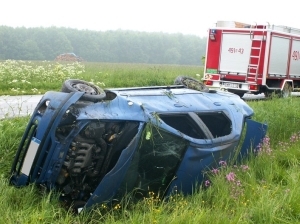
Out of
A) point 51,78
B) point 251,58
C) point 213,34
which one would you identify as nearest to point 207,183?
point 251,58

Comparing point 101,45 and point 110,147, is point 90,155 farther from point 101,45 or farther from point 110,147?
point 101,45

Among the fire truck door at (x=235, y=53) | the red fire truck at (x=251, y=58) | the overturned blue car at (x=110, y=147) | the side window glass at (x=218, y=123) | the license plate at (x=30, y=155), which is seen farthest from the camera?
the fire truck door at (x=235, y=53)

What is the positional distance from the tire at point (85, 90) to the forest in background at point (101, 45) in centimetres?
6557

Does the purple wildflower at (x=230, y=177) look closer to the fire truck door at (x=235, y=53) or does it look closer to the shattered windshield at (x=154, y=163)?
the shattered windshield at (x=154, y=163)

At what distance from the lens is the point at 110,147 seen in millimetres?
4234

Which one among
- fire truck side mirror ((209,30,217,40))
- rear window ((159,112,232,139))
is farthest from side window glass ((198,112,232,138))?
fire truck side mirror ((209,30,217,40))

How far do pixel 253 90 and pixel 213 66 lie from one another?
1856 mm

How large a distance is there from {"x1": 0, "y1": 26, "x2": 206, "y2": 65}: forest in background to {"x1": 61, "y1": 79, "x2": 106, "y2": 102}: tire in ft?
215

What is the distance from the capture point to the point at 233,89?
50.2ft

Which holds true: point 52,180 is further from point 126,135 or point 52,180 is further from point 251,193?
point 251,193

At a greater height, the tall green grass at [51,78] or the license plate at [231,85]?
the license plate at [231,85]

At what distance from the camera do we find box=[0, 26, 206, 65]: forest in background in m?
70.5

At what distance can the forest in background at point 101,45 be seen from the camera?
70.5m

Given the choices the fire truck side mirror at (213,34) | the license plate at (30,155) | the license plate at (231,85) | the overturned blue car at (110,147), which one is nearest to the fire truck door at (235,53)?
the fire truck side mirror at (213,34)
